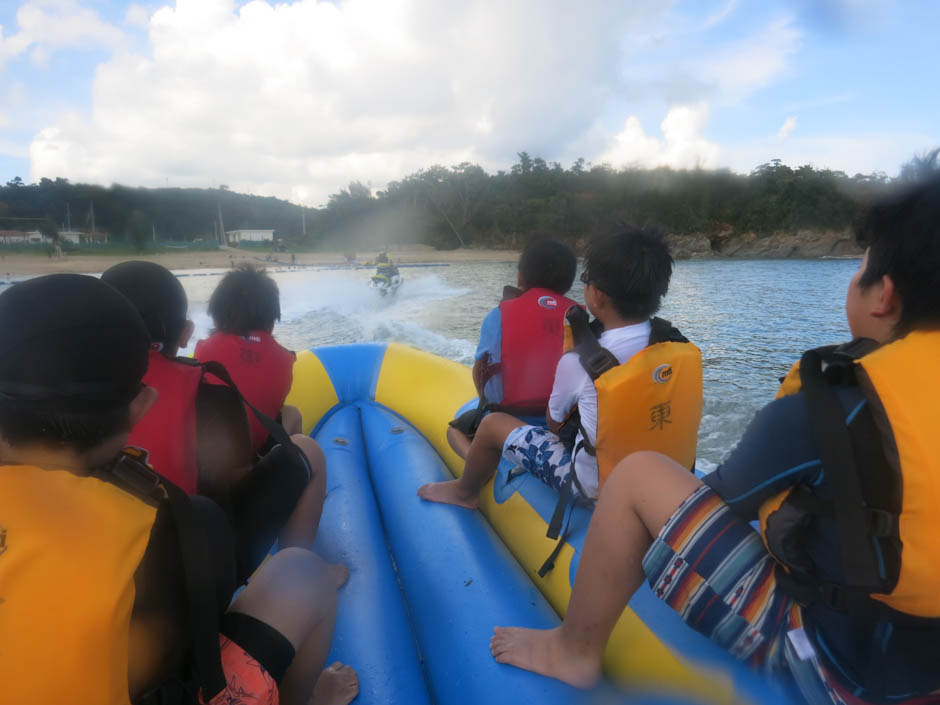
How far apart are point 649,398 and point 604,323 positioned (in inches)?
8.9

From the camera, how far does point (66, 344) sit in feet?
1.87

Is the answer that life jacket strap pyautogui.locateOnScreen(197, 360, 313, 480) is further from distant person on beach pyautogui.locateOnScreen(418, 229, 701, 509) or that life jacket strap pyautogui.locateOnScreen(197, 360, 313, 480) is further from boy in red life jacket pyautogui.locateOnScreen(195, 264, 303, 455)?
distant person on beach pyautogui.locateOnScreen(418, 229, 701, 509)

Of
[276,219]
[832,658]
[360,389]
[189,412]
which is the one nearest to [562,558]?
[832,658]

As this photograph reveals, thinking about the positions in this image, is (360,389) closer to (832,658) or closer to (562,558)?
(562,558)

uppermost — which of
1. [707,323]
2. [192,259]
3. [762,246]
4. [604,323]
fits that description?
[762,246]

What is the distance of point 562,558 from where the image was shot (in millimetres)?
1180

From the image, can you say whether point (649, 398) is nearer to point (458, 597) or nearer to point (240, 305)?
point (458, 597)

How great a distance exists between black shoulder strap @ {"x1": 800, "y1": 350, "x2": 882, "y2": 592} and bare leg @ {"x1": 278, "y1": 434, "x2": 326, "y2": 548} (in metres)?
1.02

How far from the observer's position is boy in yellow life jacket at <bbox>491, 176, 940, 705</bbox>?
0.58 metres

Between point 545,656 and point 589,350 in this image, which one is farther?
point 589,350

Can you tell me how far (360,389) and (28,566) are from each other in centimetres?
237

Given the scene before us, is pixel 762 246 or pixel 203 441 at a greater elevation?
pixel 762 246

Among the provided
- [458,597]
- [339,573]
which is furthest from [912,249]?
[339,573]

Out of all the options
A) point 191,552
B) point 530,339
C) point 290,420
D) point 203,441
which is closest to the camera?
point 191,552
